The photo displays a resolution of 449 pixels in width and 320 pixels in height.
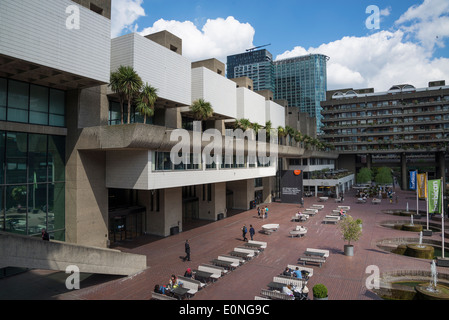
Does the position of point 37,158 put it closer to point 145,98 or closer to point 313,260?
point 145,98

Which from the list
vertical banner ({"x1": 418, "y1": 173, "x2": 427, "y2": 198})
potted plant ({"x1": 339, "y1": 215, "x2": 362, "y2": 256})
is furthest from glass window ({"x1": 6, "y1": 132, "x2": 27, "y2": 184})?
vertical banner ({"x1": 418, "y1": 173, "x2": 427, "y2": 198})

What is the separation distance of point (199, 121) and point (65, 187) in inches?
658

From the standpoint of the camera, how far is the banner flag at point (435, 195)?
2336 cm

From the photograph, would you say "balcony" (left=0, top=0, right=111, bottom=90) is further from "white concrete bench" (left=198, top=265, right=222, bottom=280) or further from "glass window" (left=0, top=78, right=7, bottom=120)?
"white concrete bench" (left=198, top=265, right=222, bottom=280)

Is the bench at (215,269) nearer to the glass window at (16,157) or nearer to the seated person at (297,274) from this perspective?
the seated person at (297,274)

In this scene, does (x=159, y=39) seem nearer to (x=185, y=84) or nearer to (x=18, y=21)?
(x=185, y=84)

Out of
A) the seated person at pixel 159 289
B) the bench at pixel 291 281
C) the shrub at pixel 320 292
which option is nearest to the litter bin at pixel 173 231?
the seated person at pixel 159 289

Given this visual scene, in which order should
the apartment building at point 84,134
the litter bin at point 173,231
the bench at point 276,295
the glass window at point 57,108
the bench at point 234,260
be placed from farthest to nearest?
the litter bin at point 173,231 < the glass window at point 57,108 < the bench at point 234,260 < the apartment building at point 84,134 < the bench at point 276,295

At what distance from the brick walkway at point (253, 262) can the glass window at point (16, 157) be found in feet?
21.7

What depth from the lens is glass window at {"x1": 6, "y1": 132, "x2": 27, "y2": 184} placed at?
19.2 m

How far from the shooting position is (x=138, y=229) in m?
29.5

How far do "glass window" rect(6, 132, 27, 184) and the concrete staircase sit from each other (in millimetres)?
6603

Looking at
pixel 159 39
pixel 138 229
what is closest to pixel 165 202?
pixel 138 229

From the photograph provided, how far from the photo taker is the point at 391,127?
81250mm
